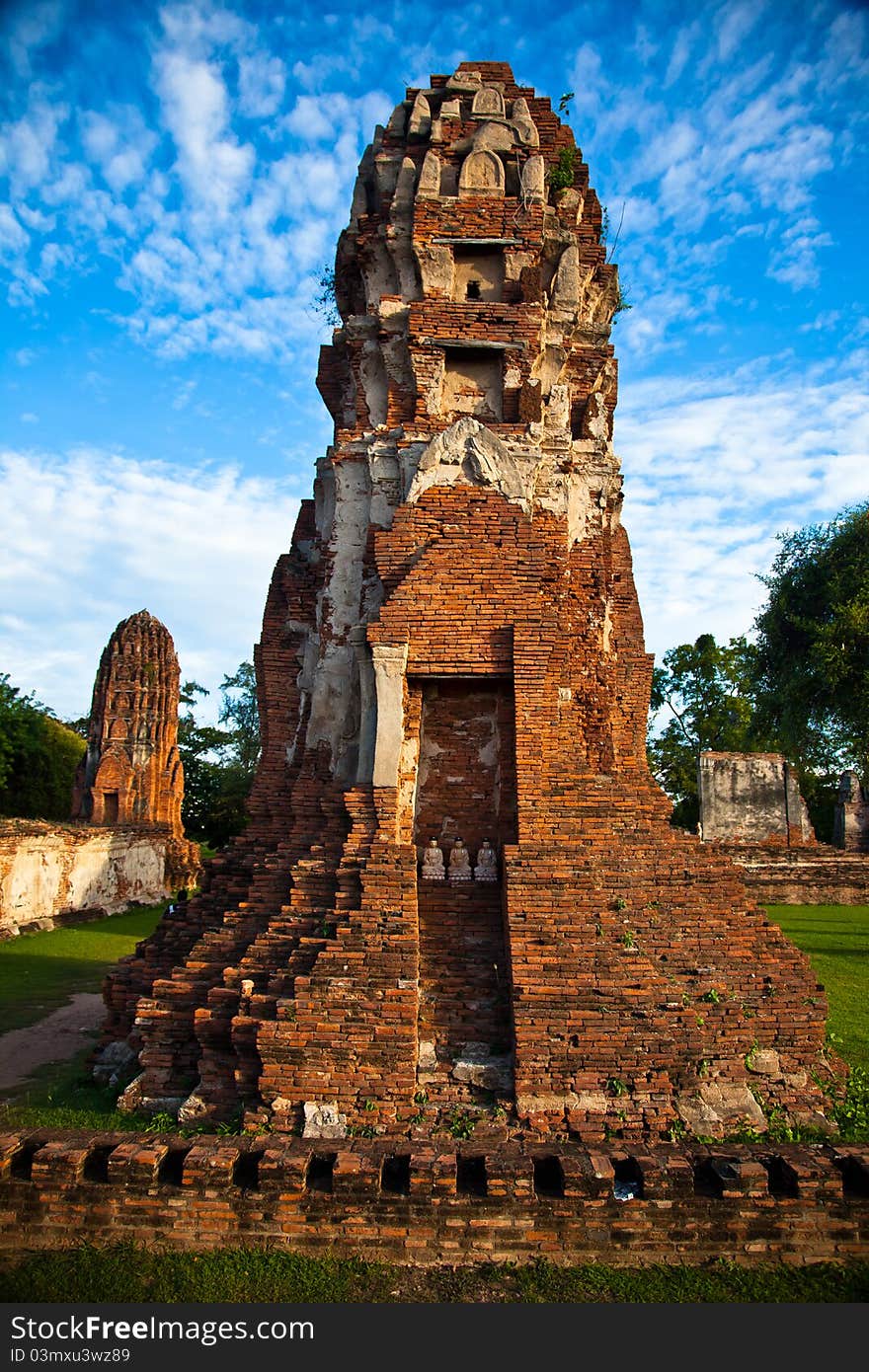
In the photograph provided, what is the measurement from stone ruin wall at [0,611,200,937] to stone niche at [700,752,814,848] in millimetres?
18420

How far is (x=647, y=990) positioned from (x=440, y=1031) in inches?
65.0

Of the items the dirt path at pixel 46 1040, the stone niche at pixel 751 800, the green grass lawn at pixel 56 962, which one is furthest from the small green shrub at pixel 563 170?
the stone niche at pixel 751 800

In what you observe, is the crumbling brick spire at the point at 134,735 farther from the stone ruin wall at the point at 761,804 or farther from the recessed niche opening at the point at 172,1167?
the recessed niche opening at the point at 172,1167

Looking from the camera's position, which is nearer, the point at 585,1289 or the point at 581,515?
the point at 585,1289

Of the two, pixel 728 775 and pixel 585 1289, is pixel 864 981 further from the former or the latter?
pixel 728 775

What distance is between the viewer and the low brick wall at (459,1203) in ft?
17.1

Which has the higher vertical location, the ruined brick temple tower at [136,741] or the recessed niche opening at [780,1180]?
the ruined brick temple tower at [136,741]

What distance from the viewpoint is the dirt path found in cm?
905

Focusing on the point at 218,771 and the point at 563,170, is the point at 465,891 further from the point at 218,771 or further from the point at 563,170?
the point at 218,771

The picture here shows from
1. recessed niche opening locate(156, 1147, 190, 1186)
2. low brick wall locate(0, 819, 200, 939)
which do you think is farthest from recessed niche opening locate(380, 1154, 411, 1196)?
low brick wall locate(0, 819, 200, 939)

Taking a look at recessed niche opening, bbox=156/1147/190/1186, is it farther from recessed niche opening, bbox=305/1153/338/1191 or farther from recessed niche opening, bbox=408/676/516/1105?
recessed niche opening, bbox=408/676/516/1105

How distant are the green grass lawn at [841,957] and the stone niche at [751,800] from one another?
467 cm

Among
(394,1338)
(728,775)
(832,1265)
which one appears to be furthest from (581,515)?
(728,775)

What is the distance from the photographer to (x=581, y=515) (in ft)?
31.3
